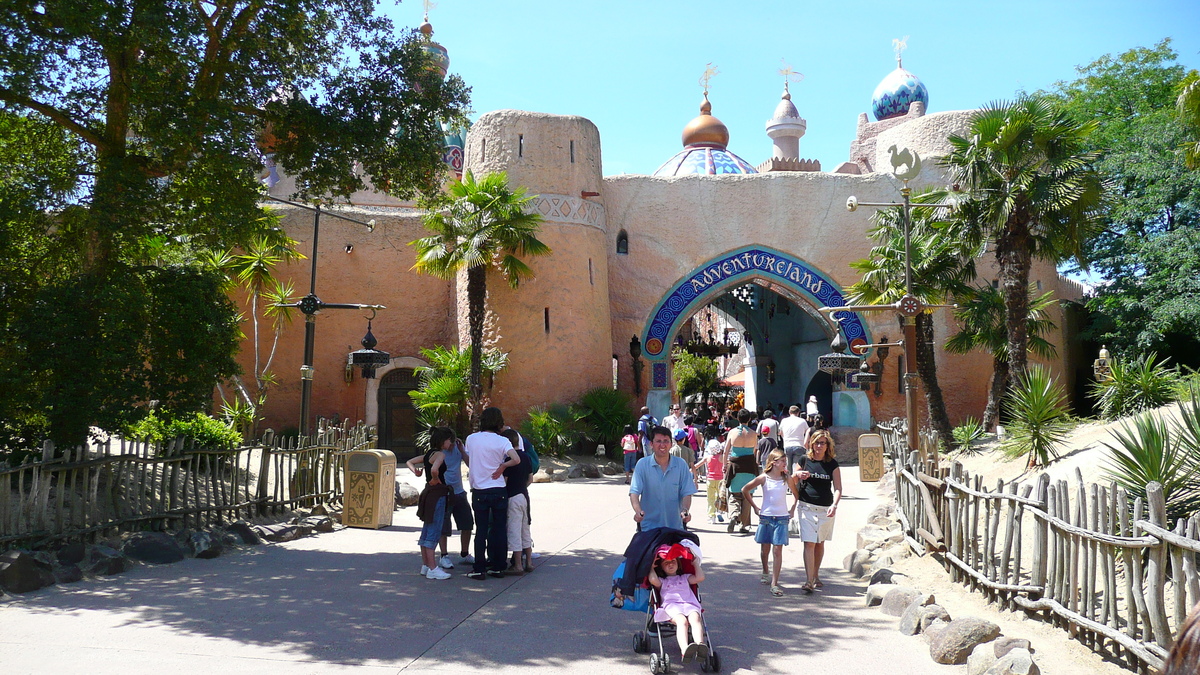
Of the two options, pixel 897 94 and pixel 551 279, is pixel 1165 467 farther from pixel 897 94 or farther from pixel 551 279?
pixel 897 94

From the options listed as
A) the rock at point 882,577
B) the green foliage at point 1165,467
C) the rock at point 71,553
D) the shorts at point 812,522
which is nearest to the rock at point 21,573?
the rock at point 71,553

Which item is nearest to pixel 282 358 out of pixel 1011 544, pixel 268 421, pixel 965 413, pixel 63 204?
pixel 268 421

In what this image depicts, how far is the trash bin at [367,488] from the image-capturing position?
1148cm

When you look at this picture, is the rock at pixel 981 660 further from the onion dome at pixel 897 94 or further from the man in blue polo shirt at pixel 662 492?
the onion dome at pixel 897 94

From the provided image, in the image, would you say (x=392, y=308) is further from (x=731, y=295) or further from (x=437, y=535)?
(x=437, y=535)

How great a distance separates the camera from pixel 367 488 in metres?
11.5

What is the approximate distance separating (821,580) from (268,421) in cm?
1789

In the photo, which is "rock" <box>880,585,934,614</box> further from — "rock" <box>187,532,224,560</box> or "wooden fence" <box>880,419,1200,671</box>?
"rock" <box>187,532,224,560</box>

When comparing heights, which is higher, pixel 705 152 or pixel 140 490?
pixel 705 152

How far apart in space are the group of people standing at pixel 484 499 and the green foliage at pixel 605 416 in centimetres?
1294

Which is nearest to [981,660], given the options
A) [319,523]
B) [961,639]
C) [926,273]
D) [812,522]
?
[961,639]

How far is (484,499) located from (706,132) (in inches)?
1122

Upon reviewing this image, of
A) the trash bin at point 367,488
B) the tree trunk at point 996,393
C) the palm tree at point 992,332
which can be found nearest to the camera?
the trash bin at point 367,488

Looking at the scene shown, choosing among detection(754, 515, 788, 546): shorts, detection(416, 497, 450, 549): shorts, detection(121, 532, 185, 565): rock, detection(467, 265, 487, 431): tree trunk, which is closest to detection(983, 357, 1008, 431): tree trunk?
detection(467, 265, 487, 431): tree trunk
